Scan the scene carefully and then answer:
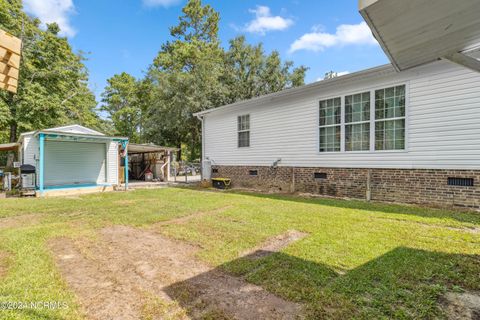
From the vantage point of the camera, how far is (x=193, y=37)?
27.9 meters

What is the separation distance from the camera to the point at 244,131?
11.8m

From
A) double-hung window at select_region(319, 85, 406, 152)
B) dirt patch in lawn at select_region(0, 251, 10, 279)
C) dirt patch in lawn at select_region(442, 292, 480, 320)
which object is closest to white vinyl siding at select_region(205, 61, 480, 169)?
double-hung window at select_region(319, 85, 406, 152)

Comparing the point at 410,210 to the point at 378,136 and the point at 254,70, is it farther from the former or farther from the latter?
the point at 254,70

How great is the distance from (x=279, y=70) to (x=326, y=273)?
2330cm

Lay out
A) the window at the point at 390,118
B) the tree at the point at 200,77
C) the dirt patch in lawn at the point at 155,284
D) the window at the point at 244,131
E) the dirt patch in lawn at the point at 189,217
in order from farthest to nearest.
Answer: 1. the tree at the point at 200,77
2. the window at the point at 244,131
3. the window at the point at 390,118
4. the dirt patch in lawn at the point at 189,217
5. the dirt patch in lawn at the point at 155,284

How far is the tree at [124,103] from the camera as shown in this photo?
97.5ft

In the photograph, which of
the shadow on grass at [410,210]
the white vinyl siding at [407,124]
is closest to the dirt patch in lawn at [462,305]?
the shadow on grass at [410,210]

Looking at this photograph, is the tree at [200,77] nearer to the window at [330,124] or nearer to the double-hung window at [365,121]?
the window at [330,124]

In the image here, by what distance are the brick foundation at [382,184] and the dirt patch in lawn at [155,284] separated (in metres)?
6.28

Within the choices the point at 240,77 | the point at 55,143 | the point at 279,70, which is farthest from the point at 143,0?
the point at 55,143

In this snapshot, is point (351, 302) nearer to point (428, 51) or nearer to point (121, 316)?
point (121, 316)

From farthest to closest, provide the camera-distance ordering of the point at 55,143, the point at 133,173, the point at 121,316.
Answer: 1. the point at 133,173
2. the point at 55,143
3. the point at 121,316

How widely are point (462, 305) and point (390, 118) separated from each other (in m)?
6.30

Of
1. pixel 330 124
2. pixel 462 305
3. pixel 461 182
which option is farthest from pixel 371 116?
pixel 462 305
